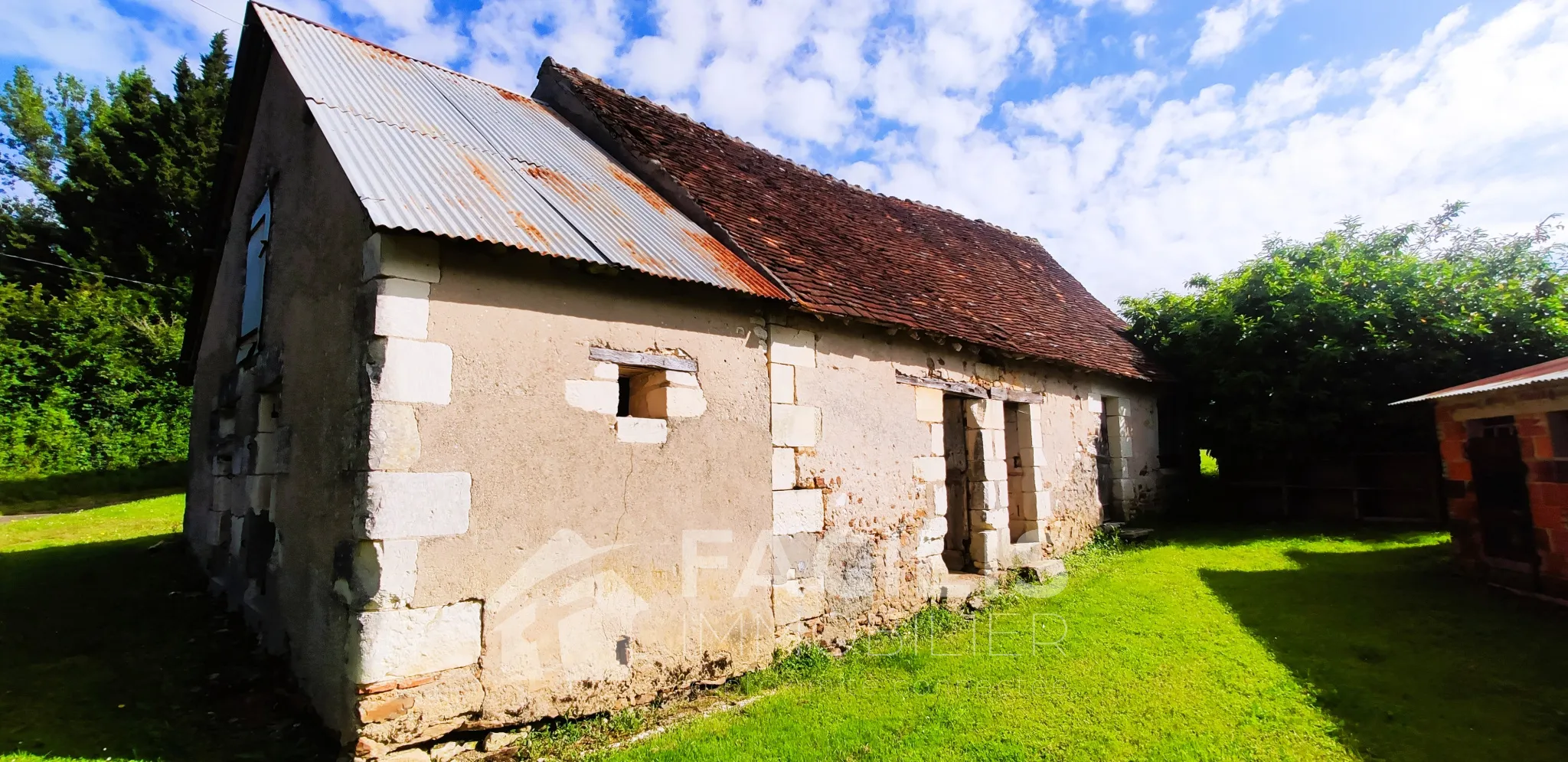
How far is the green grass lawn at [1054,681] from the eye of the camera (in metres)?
4.30

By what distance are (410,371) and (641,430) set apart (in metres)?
1.53

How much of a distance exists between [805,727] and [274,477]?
4.49 meters

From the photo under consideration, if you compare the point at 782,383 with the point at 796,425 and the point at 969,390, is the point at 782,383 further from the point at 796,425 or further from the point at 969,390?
the point at 969,390

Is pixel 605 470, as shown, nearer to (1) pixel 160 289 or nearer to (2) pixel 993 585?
(2) pixel 993 585

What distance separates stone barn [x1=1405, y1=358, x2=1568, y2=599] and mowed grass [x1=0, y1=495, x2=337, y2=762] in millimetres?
9225

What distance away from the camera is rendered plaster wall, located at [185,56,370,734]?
14.6ft

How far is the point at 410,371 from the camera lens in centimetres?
421

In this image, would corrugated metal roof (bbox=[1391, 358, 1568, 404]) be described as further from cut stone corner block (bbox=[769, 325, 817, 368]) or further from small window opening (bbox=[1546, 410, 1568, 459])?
cut stone corner block (bbox=[769, 325, 817, 368])

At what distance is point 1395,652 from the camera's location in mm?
5512

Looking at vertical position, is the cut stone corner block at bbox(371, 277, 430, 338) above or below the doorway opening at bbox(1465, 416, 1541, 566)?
above

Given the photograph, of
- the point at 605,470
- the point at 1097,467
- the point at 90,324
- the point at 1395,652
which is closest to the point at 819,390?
the point at 605,470

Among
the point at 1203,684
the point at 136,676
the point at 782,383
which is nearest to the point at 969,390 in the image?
the point at 782,383

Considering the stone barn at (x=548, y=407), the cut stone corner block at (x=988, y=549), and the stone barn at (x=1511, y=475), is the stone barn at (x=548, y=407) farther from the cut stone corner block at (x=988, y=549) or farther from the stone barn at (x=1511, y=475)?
the stone barn at (x=1511, y=475)

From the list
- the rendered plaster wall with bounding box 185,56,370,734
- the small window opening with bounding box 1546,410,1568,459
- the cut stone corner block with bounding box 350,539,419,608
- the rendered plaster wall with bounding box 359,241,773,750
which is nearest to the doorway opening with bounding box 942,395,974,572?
the rendered plaster wall with bounding box 359,241,773,750
